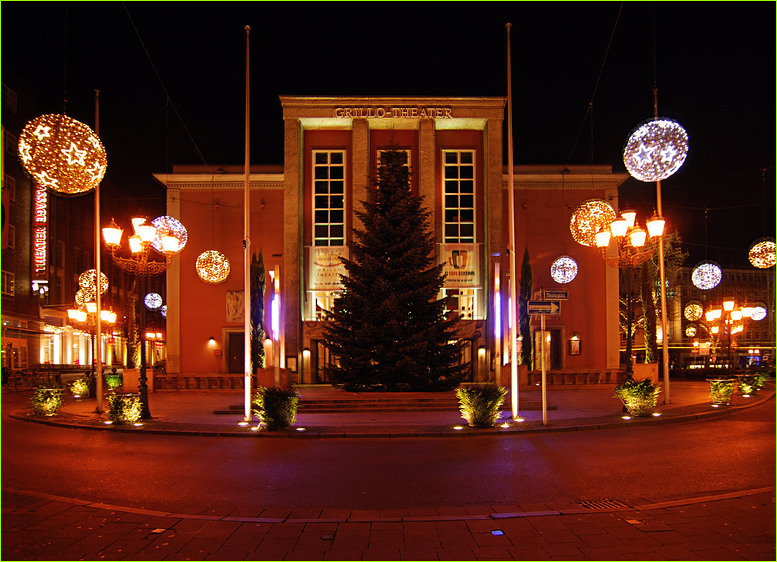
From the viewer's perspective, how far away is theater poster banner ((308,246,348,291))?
102 ft

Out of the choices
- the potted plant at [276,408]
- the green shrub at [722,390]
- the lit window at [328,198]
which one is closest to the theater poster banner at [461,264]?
the lit window at [328,198]

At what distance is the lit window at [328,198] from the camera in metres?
31.8

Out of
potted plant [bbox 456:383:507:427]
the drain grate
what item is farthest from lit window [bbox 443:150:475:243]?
the drain grate

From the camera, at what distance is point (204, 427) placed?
1514 cm

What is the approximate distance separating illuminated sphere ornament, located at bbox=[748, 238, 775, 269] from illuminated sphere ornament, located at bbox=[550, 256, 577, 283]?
10.7 metres

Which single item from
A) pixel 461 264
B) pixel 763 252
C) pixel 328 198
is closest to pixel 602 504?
pixel 763 252

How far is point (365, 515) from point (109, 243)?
567 inches

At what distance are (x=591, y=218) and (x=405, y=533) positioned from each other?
17323mm

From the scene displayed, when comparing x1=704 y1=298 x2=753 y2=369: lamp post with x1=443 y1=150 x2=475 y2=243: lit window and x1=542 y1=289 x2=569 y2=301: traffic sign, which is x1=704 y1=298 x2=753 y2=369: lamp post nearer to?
x1=443 y1=150 x2=475 y2=243: lit window

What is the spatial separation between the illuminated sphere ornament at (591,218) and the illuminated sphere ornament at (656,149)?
20.7 feet

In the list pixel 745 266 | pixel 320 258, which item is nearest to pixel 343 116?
pixel 320 258

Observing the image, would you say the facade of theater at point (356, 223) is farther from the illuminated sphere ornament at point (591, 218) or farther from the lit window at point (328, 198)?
the illuminated sphere ornament at point (591, 218)

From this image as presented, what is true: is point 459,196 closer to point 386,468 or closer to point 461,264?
point 461,264

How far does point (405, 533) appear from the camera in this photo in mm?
5961
